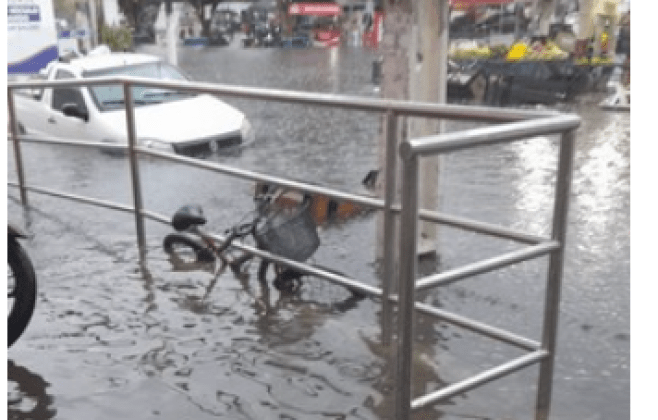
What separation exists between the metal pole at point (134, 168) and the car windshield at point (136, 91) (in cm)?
469

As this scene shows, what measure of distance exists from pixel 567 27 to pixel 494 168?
54.9 feet

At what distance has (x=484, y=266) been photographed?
9.38 feet

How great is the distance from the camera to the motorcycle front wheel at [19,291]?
379 centimetres

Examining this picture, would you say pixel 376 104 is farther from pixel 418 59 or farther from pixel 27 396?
pixel 27 396

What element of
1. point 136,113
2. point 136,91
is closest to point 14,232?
point 136,113

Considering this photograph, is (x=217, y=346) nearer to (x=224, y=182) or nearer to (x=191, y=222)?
(x=191, y=222)

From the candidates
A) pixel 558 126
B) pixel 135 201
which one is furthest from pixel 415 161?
pixel 135 201

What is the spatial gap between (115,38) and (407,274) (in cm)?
2752

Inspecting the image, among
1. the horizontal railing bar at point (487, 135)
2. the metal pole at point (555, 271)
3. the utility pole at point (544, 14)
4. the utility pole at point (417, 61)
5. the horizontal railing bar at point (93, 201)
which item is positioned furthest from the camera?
the utility pole at point (544, 14)

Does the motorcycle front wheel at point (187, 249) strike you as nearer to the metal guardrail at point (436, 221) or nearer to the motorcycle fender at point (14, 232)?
the metal guardrail at point (436, 221)

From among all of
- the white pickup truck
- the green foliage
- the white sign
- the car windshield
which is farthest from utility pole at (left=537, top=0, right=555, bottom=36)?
the car windshield

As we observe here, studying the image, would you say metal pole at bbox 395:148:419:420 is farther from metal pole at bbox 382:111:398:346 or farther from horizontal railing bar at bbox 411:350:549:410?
metal pole at bbox 382:111:398:346

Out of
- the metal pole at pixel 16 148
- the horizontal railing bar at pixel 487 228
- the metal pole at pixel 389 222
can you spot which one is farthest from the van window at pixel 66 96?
the horizontal railing bar at pixel 487 228

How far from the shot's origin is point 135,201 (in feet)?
18.5
